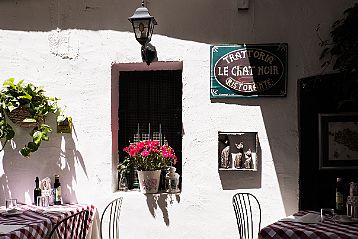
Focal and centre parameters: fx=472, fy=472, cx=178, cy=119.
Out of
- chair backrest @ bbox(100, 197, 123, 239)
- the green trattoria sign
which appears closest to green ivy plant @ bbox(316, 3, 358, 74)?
the green trattoria sign

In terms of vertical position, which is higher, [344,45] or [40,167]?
[344,45]

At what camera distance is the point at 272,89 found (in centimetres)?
454

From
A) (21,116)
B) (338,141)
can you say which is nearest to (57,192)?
(21,116)

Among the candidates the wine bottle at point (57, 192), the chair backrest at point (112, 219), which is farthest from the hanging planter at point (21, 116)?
the chair backrest at point (112, 219)

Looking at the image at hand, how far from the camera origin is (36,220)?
3.87 metres

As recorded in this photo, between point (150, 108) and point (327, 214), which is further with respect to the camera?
point (150, 108)

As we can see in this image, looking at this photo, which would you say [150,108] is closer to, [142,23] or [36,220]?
[142,23]

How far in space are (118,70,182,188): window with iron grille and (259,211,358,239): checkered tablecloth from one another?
154cm

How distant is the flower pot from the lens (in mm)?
4684

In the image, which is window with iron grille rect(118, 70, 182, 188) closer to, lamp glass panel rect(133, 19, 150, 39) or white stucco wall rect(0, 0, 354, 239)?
white stucco wall rect(0, 0, 354, 239)

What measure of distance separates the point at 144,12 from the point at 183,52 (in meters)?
0.65

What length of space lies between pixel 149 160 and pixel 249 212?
1.10 metres

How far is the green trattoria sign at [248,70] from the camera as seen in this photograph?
179 inches

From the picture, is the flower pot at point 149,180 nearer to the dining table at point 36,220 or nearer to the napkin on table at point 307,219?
the dining table at point 36,220
